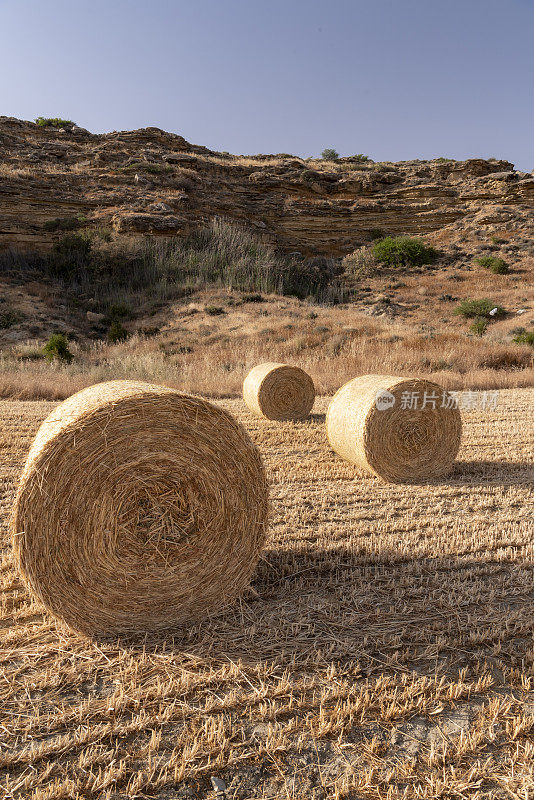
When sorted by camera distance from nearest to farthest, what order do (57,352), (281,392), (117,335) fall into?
(281,392) < (57,352) < (117,335)

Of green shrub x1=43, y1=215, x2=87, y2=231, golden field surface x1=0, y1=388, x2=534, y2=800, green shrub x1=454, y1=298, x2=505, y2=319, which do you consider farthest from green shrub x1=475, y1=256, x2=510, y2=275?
golden field surface x1=0, y1=388, x2=534, y2=800

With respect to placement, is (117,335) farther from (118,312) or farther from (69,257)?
(69,257)

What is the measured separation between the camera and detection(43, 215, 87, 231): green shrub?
3038cm

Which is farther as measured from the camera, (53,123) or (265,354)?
(53,123)

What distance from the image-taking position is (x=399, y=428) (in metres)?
6.20

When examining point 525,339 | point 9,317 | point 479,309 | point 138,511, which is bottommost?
point 138,511

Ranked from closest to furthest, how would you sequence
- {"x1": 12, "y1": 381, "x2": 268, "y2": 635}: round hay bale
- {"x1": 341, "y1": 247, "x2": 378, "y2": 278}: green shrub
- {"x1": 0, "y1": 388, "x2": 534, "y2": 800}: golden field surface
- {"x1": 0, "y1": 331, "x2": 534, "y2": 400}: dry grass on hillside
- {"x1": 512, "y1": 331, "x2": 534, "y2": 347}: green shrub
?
{"x1": 0, "y1": 388, "x2": 534, "y2": 800}: golden field surface
{"x1": 12, "y1": 381, "x2": 268, "y2": 635}: round hay bale
{"x1": 0, "y1": 331, "x2": 534, "y2": 400}: dry grass on hillside
{"x1": 512, "y1": 331, "x2": 534, "y2": 347}: green shrub
{"x1": 341, "y1": 247, "x2": 378, "y2": 278}: green shrub

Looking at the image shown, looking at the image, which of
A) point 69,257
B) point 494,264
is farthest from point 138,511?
point 494,264

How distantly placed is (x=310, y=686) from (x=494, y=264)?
107ft

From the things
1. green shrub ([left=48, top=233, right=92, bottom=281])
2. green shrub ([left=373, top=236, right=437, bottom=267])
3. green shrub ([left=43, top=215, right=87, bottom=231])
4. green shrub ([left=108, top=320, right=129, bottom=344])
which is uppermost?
green shrub ([left=43, top=215, right=87, bottom=231])

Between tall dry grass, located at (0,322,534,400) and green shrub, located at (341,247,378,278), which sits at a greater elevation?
green shrub, located at (341,247,378,278)

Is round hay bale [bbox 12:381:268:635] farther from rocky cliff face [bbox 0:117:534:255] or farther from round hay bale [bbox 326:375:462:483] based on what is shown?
rocky cliff face [bbox 0:117:534:255]

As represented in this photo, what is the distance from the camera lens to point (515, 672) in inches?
104

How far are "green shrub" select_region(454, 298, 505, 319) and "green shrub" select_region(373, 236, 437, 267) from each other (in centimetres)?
964
